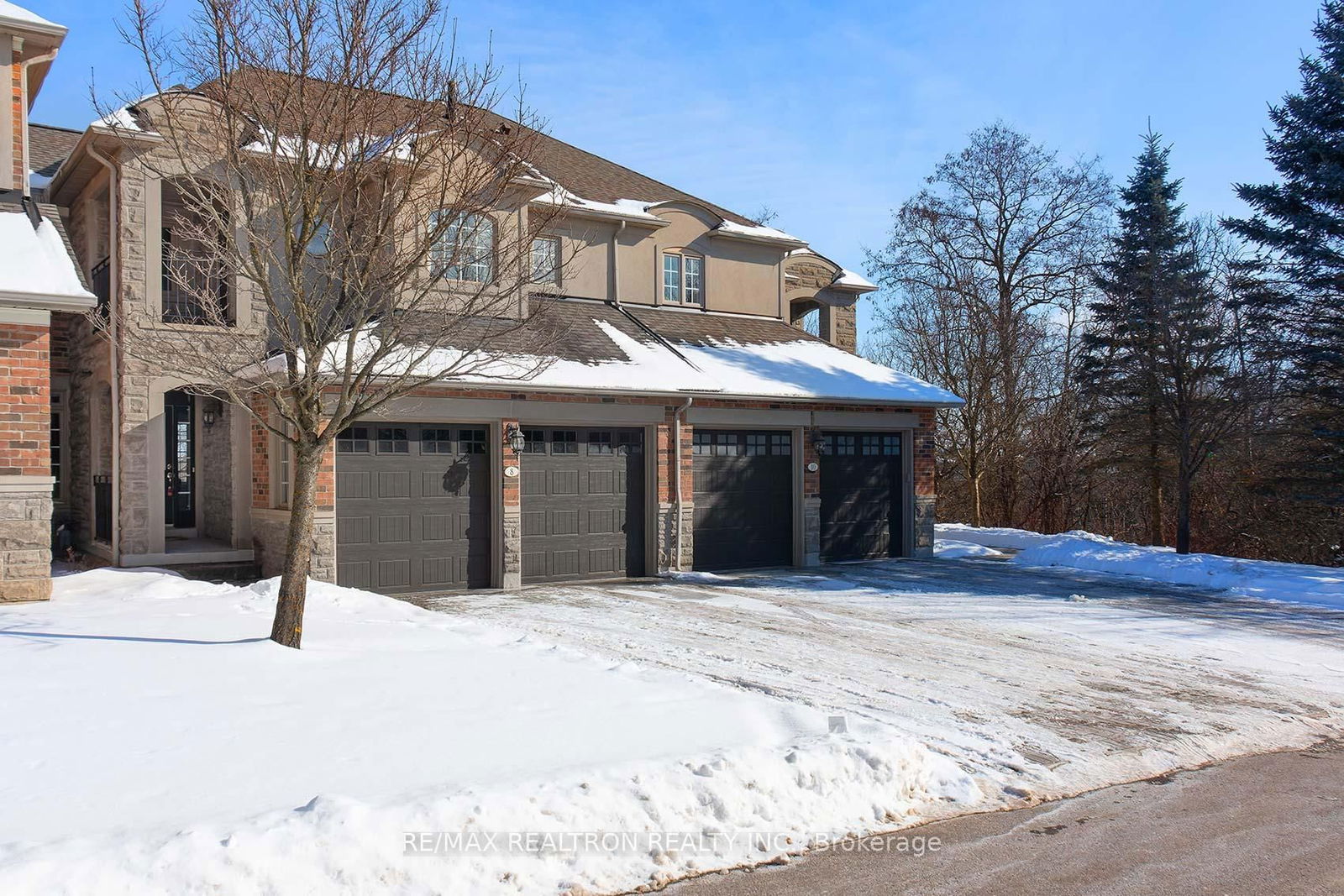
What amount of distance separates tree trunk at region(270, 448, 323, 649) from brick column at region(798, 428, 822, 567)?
10.1 meters

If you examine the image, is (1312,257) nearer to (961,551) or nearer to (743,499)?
(961,551)

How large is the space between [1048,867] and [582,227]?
1424 centimetres

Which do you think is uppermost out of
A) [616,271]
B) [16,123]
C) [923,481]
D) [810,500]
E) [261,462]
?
[16,123]

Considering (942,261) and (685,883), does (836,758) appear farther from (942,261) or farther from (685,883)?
(942,261)

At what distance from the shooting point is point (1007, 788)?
560cm

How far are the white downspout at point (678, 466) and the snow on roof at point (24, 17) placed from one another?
935 centimetres

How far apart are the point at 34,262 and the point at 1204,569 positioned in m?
16.2

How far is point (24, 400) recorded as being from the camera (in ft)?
32.7

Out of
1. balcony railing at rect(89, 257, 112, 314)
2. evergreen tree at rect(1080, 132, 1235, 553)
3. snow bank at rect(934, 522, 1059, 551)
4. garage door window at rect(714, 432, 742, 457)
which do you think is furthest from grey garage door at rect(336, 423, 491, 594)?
evergreen tree at rect(1080, 132, 1235, 553)

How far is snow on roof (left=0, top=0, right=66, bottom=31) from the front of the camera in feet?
38.4

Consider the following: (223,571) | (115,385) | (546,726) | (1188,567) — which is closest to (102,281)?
(115,385)

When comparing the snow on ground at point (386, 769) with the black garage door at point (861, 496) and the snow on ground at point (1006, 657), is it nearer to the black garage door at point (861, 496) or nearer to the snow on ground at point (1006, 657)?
the snow on ground at point (1006, 657)

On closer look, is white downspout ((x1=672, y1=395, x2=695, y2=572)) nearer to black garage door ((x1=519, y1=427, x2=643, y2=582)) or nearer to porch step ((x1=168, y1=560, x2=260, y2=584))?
black garage door ((x1=519, y1=427, x2=643, y2=582))

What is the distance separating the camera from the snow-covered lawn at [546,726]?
4.20 metres
